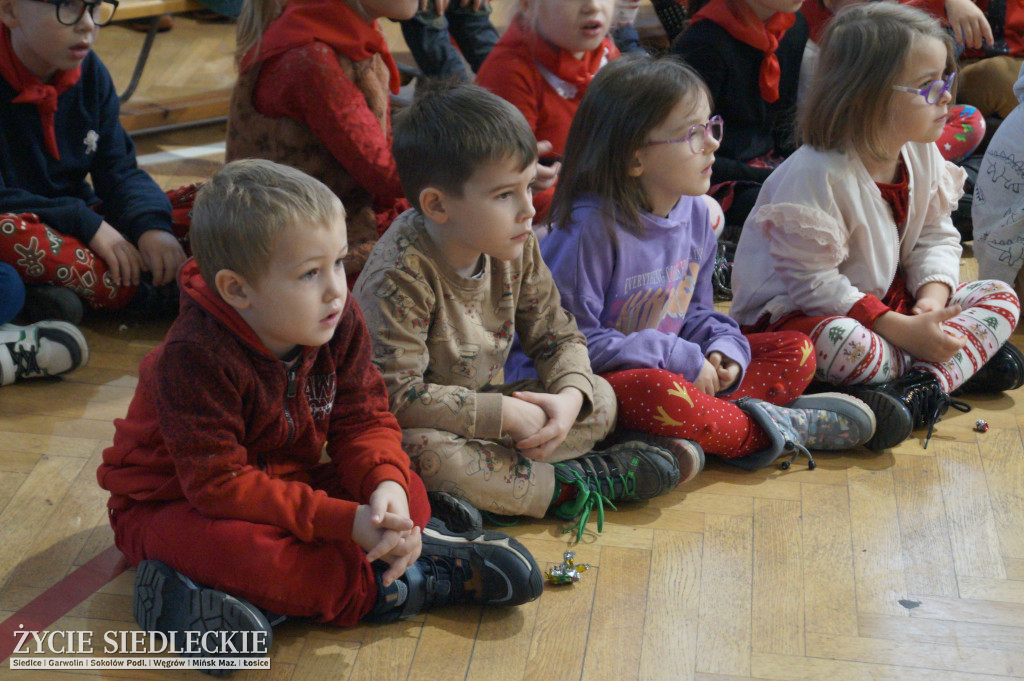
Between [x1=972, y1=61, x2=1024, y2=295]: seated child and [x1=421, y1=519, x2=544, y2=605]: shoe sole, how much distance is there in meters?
1.28

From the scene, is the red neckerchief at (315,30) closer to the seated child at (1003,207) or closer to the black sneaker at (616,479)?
the black sneaker at (616,479)

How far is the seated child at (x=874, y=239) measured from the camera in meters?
1.75

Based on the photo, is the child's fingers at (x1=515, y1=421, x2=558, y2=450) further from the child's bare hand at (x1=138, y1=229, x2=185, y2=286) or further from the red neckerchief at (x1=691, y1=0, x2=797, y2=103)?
the red neckerchief at (x1=691, y1=0, x2=797, y2=103)

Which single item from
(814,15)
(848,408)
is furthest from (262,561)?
(814,15)

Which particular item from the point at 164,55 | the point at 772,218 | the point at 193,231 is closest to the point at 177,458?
the point at 193,231

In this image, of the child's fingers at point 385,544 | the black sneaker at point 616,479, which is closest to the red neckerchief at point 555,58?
the black sneaker at point 616,479

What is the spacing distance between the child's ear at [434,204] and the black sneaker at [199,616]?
0.55 meters

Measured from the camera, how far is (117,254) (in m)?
1.96

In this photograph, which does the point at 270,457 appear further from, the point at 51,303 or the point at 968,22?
the point at 968,22

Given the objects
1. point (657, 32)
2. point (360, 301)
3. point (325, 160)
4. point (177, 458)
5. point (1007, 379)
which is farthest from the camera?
point (657, 32)

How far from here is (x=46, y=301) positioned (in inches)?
75.0

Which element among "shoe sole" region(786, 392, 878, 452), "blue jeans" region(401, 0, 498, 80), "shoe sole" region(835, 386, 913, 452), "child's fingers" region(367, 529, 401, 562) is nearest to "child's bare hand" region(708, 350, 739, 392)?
"shoe sole" region(786, 392, 878, 452)

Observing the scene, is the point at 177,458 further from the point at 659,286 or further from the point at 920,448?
the point at 920,448

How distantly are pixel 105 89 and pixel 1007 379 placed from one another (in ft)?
5.63
